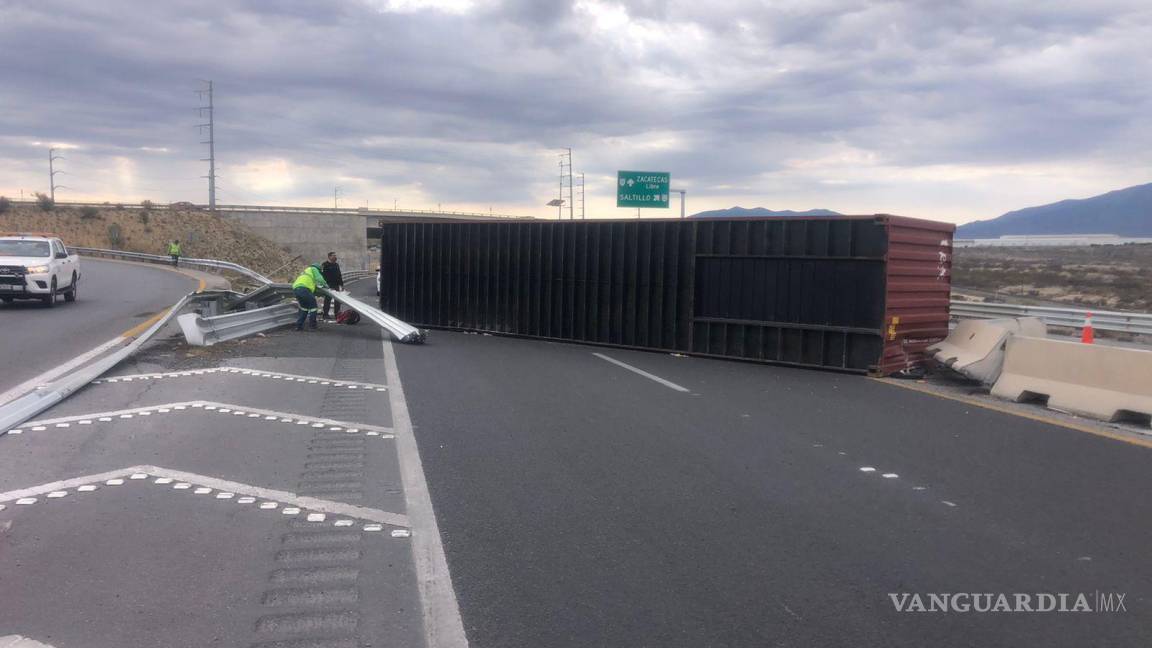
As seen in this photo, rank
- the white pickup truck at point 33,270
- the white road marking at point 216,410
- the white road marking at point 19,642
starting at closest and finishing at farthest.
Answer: the white road marking at point 19,642 < the white road marking at point 216,410 < the white pickup truck at point 33,270

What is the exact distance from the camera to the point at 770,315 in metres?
16.3

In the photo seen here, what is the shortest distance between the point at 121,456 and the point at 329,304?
15.5 metres

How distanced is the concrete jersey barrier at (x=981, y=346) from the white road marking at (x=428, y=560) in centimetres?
847

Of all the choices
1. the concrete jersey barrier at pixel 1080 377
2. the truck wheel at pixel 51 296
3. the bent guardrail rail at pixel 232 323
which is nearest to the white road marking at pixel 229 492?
the bent guardrail rail at pixel 232 323

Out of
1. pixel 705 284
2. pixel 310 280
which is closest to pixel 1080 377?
pixel 705 284

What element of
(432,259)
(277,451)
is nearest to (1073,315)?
(432,259)

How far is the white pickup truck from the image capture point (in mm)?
20406

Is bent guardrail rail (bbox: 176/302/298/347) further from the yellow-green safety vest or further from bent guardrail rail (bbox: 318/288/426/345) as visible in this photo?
bent guardrail rail (bbox: 318/288/426/345)

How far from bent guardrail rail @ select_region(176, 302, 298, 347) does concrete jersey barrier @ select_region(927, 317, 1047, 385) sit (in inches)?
474

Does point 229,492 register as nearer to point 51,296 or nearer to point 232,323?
point 232,323

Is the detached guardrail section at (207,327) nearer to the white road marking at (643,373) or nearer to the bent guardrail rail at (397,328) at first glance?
the bent guardrail rail at (397,328)

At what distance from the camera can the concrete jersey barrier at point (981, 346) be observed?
502 inches

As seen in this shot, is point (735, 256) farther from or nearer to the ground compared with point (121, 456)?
farther from the ground

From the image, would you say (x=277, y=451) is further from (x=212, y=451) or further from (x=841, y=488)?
(x=841, y=488)
